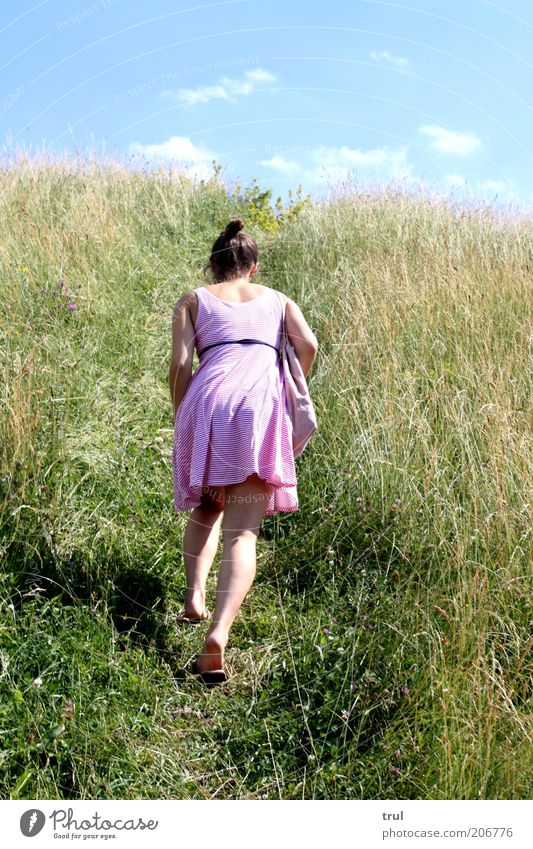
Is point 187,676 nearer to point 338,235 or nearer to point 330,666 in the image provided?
point 330,666

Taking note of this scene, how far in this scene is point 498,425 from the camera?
389 centimetres

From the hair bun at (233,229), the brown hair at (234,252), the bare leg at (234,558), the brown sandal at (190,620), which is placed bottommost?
the brown sandal at (190,620)

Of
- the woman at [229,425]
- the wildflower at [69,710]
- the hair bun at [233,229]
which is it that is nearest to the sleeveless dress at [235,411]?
the woman at [229,425]

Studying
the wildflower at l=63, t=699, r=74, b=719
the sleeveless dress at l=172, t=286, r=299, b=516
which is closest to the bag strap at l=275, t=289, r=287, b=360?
the sleeveless dress at l=172, t=286, r=299, b=516

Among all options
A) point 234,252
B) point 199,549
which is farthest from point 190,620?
point 234,252

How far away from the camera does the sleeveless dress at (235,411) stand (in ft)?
10.6

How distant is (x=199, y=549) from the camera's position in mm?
3441

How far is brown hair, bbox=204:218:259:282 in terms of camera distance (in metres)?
3.49

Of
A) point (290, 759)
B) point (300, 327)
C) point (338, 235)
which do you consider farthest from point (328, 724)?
point (338, 235)

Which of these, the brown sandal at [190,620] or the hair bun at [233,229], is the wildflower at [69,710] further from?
the hair bun at [233,229]

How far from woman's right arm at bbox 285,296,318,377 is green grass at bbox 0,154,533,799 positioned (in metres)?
0.70

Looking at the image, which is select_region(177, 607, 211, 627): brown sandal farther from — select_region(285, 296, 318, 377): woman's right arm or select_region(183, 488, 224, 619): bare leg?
select_region(285, 296, 318, 377): woman's right arm

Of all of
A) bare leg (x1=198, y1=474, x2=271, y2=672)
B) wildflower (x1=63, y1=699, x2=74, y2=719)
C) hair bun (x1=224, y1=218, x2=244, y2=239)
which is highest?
hair bun (x1=224, y1=218, x2=244, y2=239)

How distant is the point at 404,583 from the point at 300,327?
1251 mm
